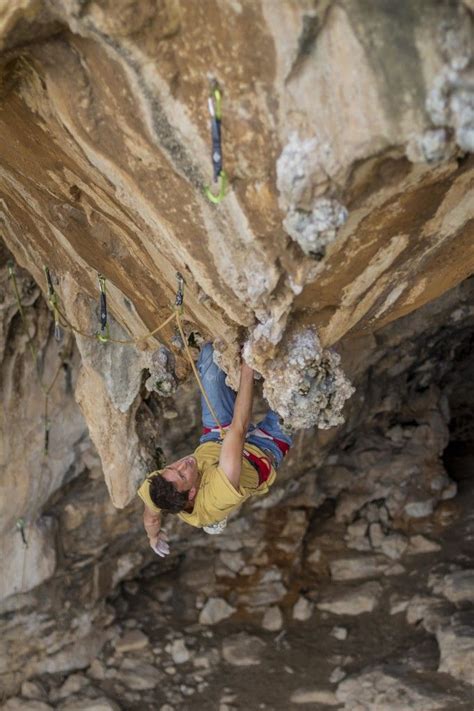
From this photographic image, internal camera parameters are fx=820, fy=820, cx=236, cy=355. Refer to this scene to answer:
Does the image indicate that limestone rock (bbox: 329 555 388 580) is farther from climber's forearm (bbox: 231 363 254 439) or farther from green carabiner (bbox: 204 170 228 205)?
green carabiner (bbox: 204 170 228 205)

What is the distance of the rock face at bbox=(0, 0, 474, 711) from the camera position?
2330mm

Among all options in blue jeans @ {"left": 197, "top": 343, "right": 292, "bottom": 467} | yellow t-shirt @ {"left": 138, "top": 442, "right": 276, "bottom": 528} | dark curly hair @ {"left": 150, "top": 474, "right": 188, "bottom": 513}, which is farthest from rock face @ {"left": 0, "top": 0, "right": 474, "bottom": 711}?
dark curly hair @ {"left": 150, "top": 474, "right": 188, "bottom": 513}

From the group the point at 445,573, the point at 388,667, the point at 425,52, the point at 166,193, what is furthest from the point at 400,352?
the point at 425,52

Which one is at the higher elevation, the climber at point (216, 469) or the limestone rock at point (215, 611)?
the climber at point (216, 469)

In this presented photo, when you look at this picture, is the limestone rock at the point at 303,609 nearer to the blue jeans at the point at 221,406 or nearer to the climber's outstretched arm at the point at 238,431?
the blue jeans at the point at 221,406

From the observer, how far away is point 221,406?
4.03m

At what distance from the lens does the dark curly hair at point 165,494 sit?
150 inches

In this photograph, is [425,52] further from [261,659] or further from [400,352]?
[261,659]

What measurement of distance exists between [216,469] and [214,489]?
94 mm

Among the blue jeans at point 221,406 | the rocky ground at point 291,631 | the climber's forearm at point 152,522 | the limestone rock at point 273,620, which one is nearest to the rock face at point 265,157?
the blue jeans at point 221,406

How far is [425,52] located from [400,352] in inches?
198

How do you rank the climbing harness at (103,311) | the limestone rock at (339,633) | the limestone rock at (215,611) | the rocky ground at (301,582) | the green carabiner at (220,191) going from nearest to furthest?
the green carabiner at (220,191) → the climbing harness at (103,311) → the rocky ground at (301,582) → the limestone rock at (339,633) → the limestone rock at (215,611)

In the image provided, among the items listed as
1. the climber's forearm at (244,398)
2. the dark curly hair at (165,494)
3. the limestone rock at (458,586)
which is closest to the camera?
the climber's forearm at (244,398)

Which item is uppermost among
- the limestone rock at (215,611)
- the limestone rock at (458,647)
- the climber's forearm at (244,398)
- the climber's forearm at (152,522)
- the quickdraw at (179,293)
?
A: the quickdraw at (179,293)
